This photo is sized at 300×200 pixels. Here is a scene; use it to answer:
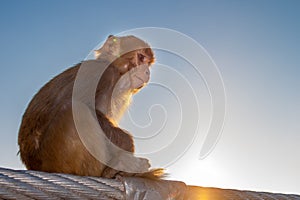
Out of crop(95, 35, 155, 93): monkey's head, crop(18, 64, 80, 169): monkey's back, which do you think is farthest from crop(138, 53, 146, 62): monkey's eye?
crop(18, 64, 80, 169): monkey's back

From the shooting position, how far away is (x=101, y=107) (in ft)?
13.9

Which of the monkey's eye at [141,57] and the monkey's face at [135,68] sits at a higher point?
the monkey's eye at [141,57]

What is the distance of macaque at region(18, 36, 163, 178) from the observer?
320 cm

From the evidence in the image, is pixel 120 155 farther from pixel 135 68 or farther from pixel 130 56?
pixel 130 56

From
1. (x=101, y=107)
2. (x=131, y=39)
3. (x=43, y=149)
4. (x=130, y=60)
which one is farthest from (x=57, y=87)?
(x=131, y=39)

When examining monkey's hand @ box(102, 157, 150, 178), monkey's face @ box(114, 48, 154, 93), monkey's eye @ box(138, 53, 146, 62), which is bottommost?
monkey's hand @ box(102, 157, 150, 178)

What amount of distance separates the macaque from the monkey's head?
20 centimetres

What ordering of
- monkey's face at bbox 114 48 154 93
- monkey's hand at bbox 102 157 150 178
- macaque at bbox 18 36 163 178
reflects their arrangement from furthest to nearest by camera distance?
monkey's face at bbox 114 48 154 93 → macaque at bbox 18 36 163 178 → monkey's hand at bbox 102 157 150 178

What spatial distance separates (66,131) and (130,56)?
1.96 metres

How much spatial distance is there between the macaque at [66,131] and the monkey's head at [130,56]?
0.20m

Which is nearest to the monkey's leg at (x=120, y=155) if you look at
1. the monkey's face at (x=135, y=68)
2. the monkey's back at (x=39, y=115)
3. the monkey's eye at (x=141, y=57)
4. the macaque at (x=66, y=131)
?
the macaque at (x=66, y=131)

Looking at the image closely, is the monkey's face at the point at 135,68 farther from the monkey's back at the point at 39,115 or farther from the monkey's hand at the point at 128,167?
the monkey's hand at the point at 128,167

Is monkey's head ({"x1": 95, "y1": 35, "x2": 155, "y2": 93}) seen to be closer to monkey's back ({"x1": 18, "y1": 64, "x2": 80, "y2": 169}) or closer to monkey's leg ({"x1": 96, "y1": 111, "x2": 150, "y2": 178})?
monkey's back ({"x1": 18, "y1": 64, "x2": 80, "y2": 169})

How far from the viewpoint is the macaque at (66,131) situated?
3197 millimetres
